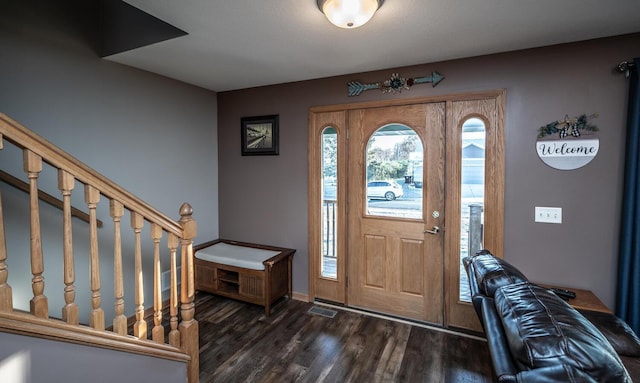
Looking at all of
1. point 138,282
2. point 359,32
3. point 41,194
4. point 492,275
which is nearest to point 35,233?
point 138,282

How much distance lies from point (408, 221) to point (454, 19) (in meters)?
1.66

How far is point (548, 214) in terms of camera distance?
2.35 m

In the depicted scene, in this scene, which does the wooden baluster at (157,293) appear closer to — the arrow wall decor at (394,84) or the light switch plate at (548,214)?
the arrow wall decor at (394,84)

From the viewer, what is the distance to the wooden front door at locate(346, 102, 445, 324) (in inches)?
107

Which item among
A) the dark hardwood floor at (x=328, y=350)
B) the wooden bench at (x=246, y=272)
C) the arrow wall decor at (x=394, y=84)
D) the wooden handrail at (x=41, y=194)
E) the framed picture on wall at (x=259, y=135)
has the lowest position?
the dark hardwood floor at (x=328, y=350)

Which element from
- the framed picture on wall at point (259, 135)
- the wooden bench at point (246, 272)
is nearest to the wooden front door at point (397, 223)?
the wooden bench at point (246, 272)

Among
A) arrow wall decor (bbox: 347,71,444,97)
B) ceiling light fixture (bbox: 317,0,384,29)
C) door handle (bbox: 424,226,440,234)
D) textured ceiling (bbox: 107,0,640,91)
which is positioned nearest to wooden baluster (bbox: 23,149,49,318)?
textured ceiling (bbox: 107,0,640,91)

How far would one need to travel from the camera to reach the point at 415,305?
2.83m

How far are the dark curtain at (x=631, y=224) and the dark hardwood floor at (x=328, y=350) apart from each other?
99 centimetres

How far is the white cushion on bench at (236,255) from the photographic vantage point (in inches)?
119

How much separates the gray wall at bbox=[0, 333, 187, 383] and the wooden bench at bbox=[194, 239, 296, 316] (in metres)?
1.32

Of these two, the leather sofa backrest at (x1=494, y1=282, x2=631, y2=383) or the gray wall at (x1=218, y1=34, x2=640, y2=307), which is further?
the gray wall at (x1=218, y1=34, x2=640, y2=307)

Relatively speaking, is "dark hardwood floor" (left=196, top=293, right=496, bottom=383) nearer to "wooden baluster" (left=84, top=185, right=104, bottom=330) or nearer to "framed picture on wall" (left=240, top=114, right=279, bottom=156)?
"wooden baluster" (left=84, top=185, right=104, bottom=330)

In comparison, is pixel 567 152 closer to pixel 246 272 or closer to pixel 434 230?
pixel 434 230
